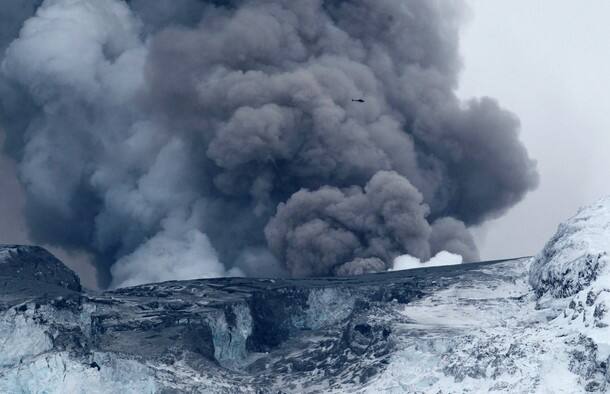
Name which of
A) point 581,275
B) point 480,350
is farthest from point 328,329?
point 581,275

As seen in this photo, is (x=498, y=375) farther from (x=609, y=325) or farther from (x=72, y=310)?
(x=72, y=310)

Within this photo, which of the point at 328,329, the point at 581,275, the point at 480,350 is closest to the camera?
the point at 480,350

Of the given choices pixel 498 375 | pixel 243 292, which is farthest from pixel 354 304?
pixel 498 375

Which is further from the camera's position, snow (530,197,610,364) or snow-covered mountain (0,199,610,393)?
snow-covered mountain (0,199,610,393)

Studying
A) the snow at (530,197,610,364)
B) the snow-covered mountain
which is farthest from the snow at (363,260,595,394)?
the snow at (530,197,610,364)

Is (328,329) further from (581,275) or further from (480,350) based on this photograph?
(581,275)

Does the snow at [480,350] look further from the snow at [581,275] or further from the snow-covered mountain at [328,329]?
the snow at [581,275]

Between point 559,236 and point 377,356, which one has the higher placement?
point 559,236

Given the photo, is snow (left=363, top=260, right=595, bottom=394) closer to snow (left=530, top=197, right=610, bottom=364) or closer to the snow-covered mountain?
the snow-covered mountain

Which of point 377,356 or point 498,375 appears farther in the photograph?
point 377,356
